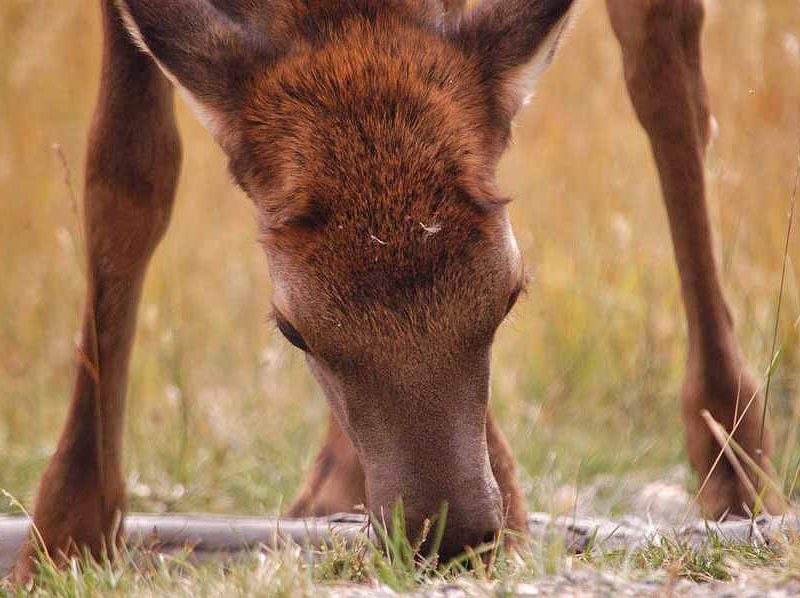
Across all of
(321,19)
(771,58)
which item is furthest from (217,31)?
(771,58)

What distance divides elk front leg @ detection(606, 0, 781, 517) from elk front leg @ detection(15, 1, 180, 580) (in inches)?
72.7

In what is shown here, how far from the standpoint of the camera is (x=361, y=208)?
4.15m

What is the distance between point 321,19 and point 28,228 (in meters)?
5.58

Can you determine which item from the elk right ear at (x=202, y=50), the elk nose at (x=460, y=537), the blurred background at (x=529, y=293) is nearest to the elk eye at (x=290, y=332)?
the elk right ear at (x=202, y=50)

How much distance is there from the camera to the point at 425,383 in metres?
4.17

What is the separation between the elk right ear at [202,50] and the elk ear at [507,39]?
66cm

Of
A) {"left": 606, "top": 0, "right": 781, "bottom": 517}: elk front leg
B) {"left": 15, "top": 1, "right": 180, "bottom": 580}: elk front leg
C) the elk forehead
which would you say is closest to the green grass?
the elk forehead

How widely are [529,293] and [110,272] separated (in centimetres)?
178

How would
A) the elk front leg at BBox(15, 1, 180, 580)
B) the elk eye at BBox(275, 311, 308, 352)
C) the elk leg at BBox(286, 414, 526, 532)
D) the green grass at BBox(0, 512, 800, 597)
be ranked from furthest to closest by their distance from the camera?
1. the elk leg at BBox(286, 414, 526, 532)
2. the elk front leg at BBox(15, 1, 180, 580)
3. the elk eye at BBox(275, 311, 308, 352)
4. the green grass at BBox(0, 512, 800, 597)

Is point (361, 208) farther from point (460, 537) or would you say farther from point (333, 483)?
point (333, 483)

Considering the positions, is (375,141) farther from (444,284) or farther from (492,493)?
(492,493)

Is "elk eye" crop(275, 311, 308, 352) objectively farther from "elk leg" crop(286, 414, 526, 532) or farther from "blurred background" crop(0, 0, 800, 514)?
"blurred background" crop(0, 0, 800, 514)

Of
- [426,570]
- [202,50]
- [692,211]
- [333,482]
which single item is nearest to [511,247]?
[426,570]

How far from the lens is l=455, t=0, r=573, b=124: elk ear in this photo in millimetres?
4582
